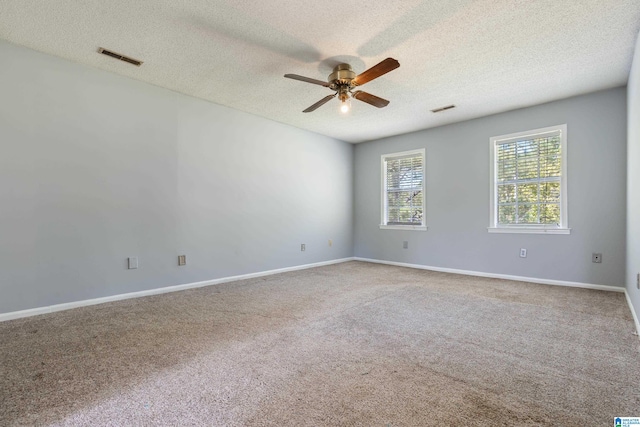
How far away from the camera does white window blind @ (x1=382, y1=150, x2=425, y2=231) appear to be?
5605 millimetres

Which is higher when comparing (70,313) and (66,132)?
(66,132)

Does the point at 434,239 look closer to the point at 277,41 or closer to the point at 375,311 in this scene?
the point at 375,311

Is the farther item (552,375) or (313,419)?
(552,375)

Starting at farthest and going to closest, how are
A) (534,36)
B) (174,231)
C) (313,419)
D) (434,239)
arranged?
(434,239) → (174,231) → (534,36) → (313,419)

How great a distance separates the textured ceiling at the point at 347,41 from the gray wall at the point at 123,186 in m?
0.34

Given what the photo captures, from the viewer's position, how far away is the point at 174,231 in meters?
3.85

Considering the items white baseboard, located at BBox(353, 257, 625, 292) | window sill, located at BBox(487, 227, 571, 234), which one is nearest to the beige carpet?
white baseboard, located at BBox(353, 257, 625, 292)

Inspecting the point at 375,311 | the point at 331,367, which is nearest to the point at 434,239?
the point at 375,311

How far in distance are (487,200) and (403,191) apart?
1.53 m

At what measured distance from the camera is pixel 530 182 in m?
4.36

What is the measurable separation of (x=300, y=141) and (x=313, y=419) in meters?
4.63

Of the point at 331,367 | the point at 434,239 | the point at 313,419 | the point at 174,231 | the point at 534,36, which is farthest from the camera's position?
the point at 434,239

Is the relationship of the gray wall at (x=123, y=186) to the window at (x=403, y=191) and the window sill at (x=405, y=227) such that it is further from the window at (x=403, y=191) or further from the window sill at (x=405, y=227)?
the window at (x=403, y=191)

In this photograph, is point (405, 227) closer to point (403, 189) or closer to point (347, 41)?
point (403, 189)
